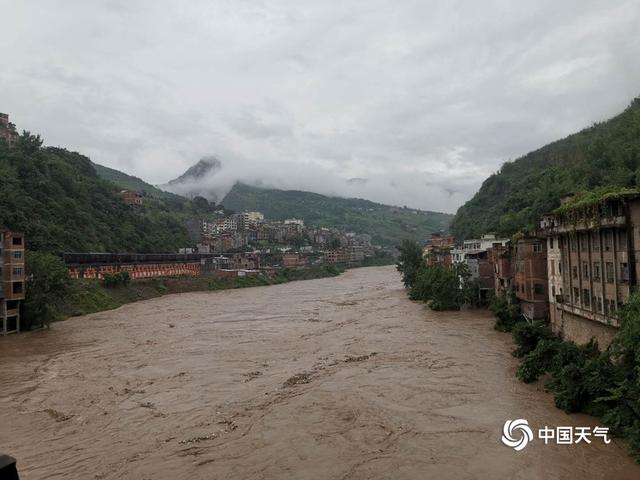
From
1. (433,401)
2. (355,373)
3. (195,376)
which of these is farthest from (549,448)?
(195,376)

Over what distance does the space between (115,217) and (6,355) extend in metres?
53.8

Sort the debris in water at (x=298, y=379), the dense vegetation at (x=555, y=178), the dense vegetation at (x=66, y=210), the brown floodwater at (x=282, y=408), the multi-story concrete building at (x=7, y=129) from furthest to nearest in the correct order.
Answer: the multi-story concrete building at (x=7, y=129)
the dense vegetation at (x=555, y=178)
the dense vegetation at (x=66, y=210)
the debris in water at (x=298, y=379)
the brown floodwater at (x=282, y=408)

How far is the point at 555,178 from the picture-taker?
67.0 metres

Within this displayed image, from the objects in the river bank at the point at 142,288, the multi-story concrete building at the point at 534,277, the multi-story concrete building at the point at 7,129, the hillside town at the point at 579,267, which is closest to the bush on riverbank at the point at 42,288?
the river bank at the point at 142,288

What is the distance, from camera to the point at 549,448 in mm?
12016

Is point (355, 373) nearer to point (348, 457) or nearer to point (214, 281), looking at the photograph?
point (348, 457)

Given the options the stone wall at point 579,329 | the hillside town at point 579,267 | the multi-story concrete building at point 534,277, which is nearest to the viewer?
the hillside town at point 579,267

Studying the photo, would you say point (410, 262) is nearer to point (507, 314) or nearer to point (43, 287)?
point (507, 314)

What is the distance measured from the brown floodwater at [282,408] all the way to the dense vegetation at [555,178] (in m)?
20.2

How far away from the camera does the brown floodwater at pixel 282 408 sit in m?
11.5

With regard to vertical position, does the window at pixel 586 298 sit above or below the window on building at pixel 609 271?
below

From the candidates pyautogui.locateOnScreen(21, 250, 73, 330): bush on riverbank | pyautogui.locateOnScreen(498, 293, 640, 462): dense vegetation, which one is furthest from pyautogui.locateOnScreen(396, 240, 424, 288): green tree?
pyautogui.locateOnScreen(498, 293, 640, 462): dense vegetation

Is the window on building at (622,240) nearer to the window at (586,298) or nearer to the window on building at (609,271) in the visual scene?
the window on building at (609,271)

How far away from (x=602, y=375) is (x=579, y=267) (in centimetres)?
754
